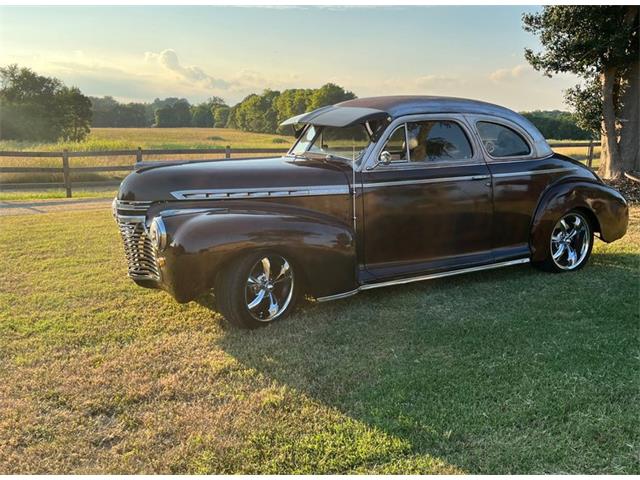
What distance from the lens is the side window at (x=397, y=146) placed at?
481 cm

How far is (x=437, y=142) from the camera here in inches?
199

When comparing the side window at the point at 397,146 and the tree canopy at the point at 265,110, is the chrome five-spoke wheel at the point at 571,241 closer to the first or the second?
the side window at the point at 397,146

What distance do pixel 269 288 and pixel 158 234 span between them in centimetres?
101

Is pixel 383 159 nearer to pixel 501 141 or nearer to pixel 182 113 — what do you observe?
pixel 501 141

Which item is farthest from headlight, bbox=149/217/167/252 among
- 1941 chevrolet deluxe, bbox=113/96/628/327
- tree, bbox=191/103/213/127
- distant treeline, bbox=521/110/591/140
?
tree, bbox=191/103/213/127

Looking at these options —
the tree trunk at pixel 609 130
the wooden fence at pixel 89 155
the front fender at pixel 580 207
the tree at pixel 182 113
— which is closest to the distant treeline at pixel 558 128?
the wooden fence at pixel 89 155

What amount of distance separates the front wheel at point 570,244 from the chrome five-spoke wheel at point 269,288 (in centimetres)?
315

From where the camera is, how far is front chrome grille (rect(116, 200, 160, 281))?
14.1ft

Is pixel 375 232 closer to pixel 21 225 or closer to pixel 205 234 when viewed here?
pixel 205 234

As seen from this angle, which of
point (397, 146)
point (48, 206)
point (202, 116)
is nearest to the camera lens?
point (397, 146)

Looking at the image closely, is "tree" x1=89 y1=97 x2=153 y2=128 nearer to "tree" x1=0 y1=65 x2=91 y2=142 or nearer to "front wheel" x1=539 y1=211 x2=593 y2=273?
"tree" x1=0 y1=65 x2=91 y2=142

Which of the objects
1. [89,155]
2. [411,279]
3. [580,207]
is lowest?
[411,279]

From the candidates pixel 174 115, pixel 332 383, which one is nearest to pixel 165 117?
pixel 174 115

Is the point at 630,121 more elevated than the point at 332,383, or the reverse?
the point at 630,121
